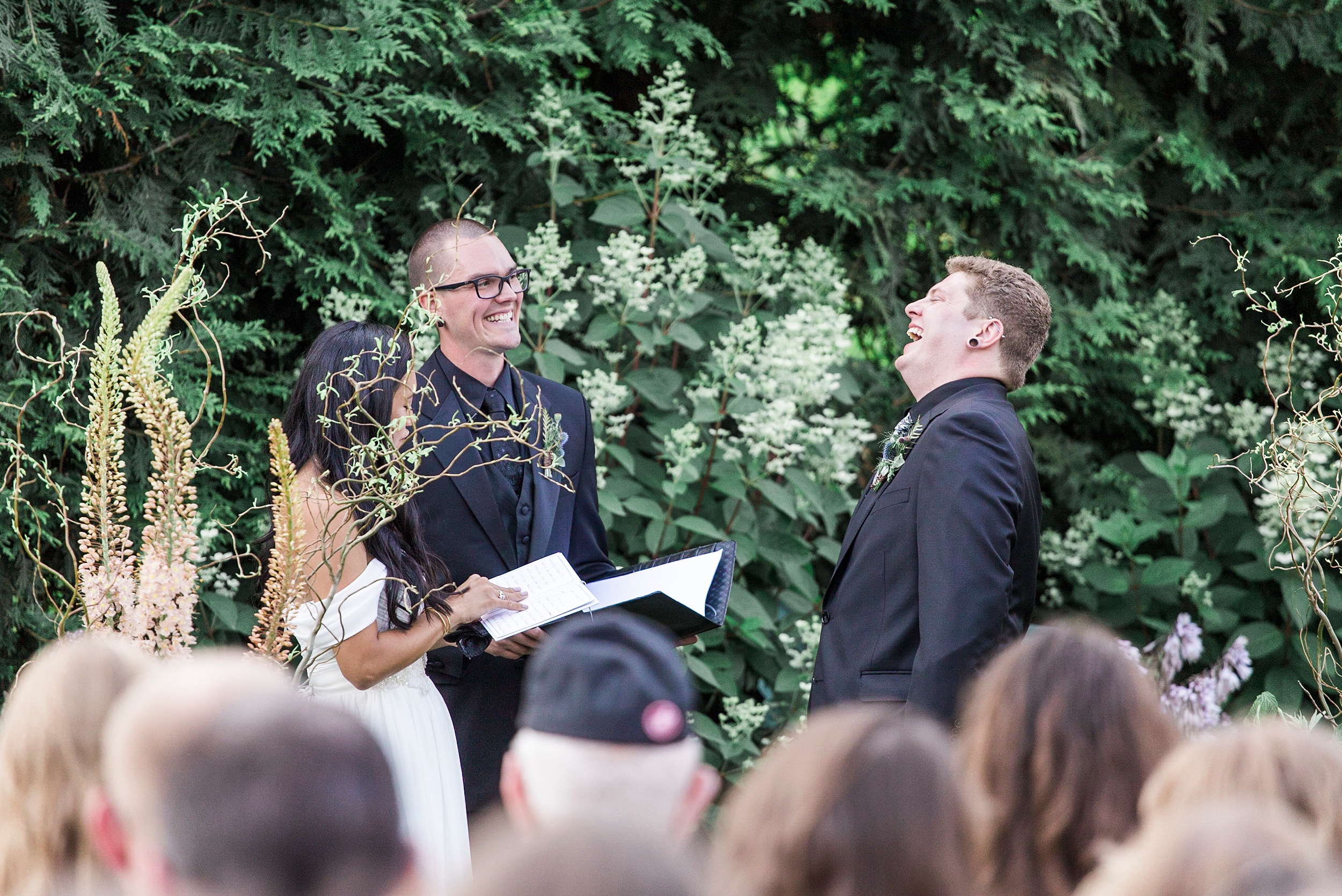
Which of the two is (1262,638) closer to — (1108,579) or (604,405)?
(1108,579)

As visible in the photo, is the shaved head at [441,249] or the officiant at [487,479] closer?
the officiant at [487,479]

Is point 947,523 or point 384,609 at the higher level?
point 947,523

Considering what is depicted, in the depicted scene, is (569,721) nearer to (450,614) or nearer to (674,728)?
(674,728)

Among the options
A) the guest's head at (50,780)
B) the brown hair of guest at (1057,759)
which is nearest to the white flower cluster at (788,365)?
the brown hair of guest at (1057,759)

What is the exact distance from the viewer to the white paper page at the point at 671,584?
308 cm

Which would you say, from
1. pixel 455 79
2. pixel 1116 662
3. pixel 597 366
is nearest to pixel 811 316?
pixel 597 366

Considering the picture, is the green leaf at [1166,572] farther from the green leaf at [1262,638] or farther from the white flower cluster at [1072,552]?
the green leaf at [1262,638]

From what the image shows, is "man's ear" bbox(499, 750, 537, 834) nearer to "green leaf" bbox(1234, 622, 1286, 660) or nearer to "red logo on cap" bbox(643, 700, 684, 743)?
"red logo on cap" bbox(643, 700, 684, 743)

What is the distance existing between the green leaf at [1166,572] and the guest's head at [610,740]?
417 centimetres

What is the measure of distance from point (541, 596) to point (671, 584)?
1.14 ft

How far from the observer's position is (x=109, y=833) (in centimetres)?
128

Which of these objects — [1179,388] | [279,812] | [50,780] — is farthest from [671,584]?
[1179,388]

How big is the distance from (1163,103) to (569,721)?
5277 mm

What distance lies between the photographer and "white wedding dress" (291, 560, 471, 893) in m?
2.95
